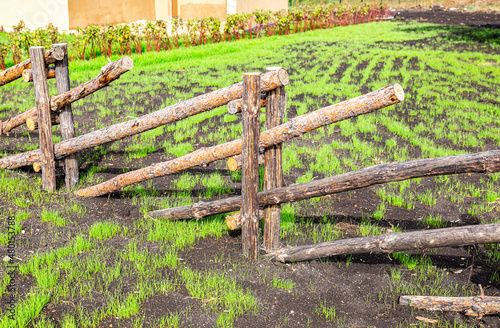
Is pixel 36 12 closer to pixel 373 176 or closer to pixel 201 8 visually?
pixel 201 8

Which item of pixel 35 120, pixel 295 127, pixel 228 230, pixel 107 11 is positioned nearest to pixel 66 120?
pixel 35 120

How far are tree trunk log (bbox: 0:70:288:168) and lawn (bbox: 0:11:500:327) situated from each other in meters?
0.42

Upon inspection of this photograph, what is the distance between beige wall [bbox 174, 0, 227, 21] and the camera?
2286 centimetres

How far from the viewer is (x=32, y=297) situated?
12.0 feet

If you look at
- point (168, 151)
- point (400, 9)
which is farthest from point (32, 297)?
point (400, 9)

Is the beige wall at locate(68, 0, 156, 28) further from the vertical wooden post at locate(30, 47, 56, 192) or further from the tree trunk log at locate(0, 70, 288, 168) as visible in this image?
the vertical wooden post at locate(30, 47, 56, 192)

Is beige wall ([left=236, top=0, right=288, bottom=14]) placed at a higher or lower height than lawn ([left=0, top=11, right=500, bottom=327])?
higher

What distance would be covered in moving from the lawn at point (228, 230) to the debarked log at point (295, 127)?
2.01 feet

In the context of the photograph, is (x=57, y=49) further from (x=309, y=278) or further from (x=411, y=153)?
(x=411, y=153)

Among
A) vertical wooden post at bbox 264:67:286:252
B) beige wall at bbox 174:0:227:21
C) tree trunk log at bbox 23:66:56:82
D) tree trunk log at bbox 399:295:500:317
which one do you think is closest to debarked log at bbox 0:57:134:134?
tree trunk log at bbox 23:66:56:82

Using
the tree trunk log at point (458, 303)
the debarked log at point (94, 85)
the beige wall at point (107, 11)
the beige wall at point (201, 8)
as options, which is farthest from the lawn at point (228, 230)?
the beige wall at point (201, 8)

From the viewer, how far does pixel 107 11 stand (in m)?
21.2

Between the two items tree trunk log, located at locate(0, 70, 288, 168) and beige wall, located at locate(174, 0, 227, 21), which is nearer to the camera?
tree trunk log, located at locate(0, 70, 288, 168)

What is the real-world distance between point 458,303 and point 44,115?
17.2ft
